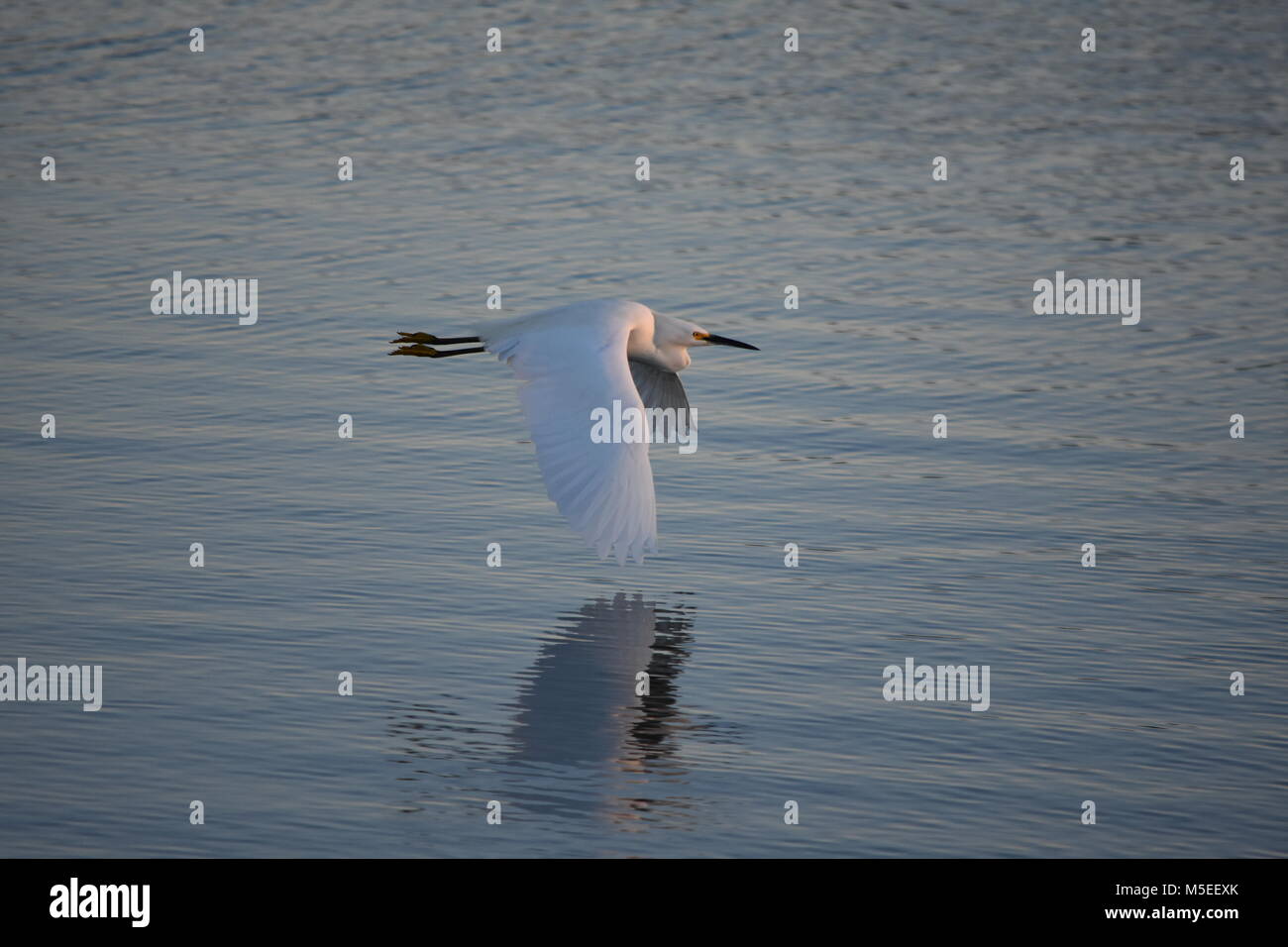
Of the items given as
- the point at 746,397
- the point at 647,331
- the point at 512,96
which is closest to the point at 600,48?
the point at 512,96

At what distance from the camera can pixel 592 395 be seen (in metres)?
10.2

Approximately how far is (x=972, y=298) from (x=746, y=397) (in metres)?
3.69

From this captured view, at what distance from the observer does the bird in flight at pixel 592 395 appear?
955cm

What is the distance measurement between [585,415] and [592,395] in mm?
170

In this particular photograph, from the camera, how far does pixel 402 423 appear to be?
1431 centimetres

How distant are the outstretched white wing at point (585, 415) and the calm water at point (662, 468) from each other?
0.91 metres

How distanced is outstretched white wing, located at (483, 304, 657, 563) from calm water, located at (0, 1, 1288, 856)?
0.91 meters

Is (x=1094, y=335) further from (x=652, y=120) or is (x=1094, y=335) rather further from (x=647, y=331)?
(x=652, y=120)

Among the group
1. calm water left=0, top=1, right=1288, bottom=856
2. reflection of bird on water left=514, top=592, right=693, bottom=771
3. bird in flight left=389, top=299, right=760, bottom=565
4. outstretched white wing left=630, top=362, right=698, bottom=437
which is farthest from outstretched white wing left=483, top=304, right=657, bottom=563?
outstretched white wing left=630, top=362, right=698, bottom=437

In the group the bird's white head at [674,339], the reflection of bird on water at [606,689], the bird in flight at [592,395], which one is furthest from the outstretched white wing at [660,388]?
the reflection of bird on water at [606,689]

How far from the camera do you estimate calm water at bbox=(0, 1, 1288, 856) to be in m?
8.74

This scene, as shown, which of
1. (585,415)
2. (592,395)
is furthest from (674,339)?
(585,415)

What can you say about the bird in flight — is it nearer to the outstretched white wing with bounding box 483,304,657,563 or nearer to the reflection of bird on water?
the outstretched white wing with bounding box 483,304,657,563

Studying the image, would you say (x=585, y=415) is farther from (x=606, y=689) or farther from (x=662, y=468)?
(x=662, y=468)
